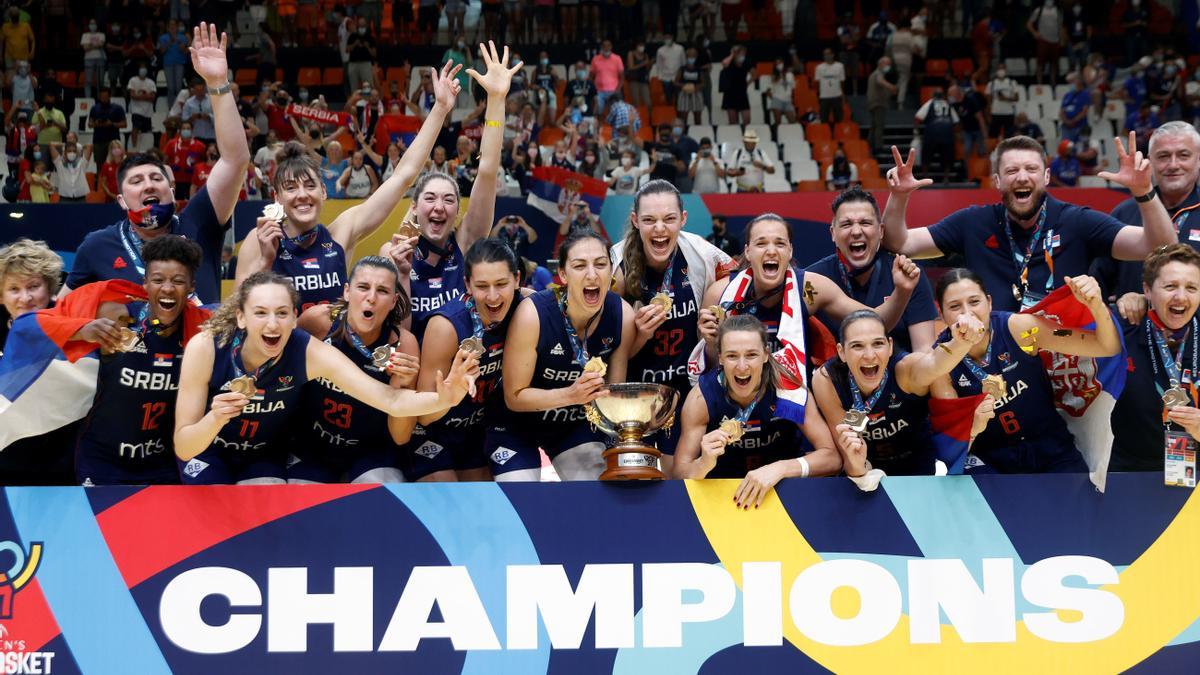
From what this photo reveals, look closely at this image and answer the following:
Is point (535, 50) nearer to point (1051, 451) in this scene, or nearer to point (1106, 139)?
point (1106, 139)

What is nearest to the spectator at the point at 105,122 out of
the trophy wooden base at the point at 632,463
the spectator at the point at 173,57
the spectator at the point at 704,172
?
the spectator at the point at 173,57

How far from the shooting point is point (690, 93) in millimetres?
17703

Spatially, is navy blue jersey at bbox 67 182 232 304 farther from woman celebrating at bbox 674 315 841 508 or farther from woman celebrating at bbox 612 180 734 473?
woman celebrating at bbox 674 315 841 508

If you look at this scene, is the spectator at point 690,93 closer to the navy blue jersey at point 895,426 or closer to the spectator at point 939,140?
the spectator at point 939,140

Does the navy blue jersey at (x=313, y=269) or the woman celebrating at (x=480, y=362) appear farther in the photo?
the navy blue jersey at (x=313, y=269)

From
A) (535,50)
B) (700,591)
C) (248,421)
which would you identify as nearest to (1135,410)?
(700,591)

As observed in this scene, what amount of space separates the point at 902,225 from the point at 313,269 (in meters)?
2.96

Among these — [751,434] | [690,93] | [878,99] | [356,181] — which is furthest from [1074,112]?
[751,434]

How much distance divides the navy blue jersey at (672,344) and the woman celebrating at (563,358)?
233 mm

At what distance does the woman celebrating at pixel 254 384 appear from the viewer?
432cm

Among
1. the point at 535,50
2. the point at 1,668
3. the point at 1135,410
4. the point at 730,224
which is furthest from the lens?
the point at 535,50

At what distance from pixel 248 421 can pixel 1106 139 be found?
1528cm

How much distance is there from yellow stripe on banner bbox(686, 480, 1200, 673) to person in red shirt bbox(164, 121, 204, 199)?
11.0 m

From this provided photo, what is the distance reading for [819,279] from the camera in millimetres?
5461
